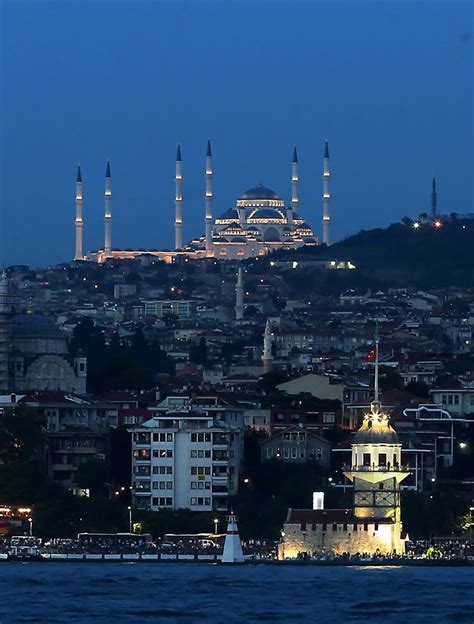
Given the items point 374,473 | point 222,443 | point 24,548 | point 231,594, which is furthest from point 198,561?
point 231,594

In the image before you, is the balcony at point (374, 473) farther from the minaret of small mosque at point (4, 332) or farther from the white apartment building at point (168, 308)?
the white apartment building at point (168, 308)

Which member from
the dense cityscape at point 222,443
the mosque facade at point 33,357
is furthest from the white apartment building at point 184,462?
the mosque facade at point 33,357

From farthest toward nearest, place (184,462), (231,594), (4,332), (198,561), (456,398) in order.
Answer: (4,332)
(456,398)
(184,462)
(198,561)
(231,594)

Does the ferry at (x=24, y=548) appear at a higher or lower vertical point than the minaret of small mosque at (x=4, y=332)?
lower

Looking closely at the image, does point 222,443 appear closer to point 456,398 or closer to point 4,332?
point 456,398

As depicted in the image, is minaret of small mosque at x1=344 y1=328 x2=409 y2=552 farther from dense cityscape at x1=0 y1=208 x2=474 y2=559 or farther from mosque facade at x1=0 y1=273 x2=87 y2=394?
mosque facade at x1=0 y1=273 x2=87 y2=394

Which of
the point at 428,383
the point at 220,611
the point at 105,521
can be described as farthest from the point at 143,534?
the point at 428,383
